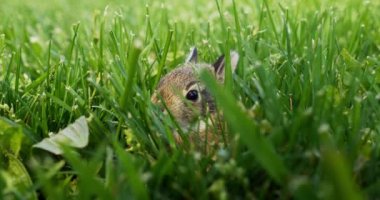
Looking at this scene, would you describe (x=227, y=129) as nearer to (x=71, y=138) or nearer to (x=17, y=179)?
(x=71, y=138)

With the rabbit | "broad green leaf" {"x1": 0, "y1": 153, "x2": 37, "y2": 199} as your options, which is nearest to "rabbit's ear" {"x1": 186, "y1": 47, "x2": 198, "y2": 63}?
the rabbit

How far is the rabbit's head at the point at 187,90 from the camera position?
9.20 ft

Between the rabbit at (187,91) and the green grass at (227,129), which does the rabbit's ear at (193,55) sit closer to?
the rabbit at (187,91)

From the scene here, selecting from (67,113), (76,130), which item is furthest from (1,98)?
(76,130)

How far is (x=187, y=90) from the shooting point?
9.88 feet

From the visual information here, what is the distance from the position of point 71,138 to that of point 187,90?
897 millimetres

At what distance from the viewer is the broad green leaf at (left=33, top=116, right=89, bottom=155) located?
7.20 feet

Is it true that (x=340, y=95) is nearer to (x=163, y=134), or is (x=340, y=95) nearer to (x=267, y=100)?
(x=267, y=100)

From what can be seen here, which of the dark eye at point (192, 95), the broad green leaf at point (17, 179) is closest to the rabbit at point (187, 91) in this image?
the dark eye at point (192, 95)

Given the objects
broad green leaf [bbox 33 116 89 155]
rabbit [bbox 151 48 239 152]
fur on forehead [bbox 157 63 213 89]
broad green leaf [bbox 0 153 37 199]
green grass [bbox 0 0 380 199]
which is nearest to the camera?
green grass [bbox 0 0 380 199]

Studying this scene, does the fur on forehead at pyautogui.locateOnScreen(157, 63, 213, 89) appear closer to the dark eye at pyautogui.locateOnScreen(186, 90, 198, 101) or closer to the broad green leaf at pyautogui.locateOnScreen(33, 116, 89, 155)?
the dark eye at pyautogui.locateOnScreen(186, 90, 198, 101)

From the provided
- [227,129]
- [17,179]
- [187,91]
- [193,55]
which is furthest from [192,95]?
[17,179]

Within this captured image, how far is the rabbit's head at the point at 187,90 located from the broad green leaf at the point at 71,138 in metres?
0.55

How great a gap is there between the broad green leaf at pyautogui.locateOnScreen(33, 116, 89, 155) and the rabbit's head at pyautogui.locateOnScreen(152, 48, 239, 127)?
21.8 inches
